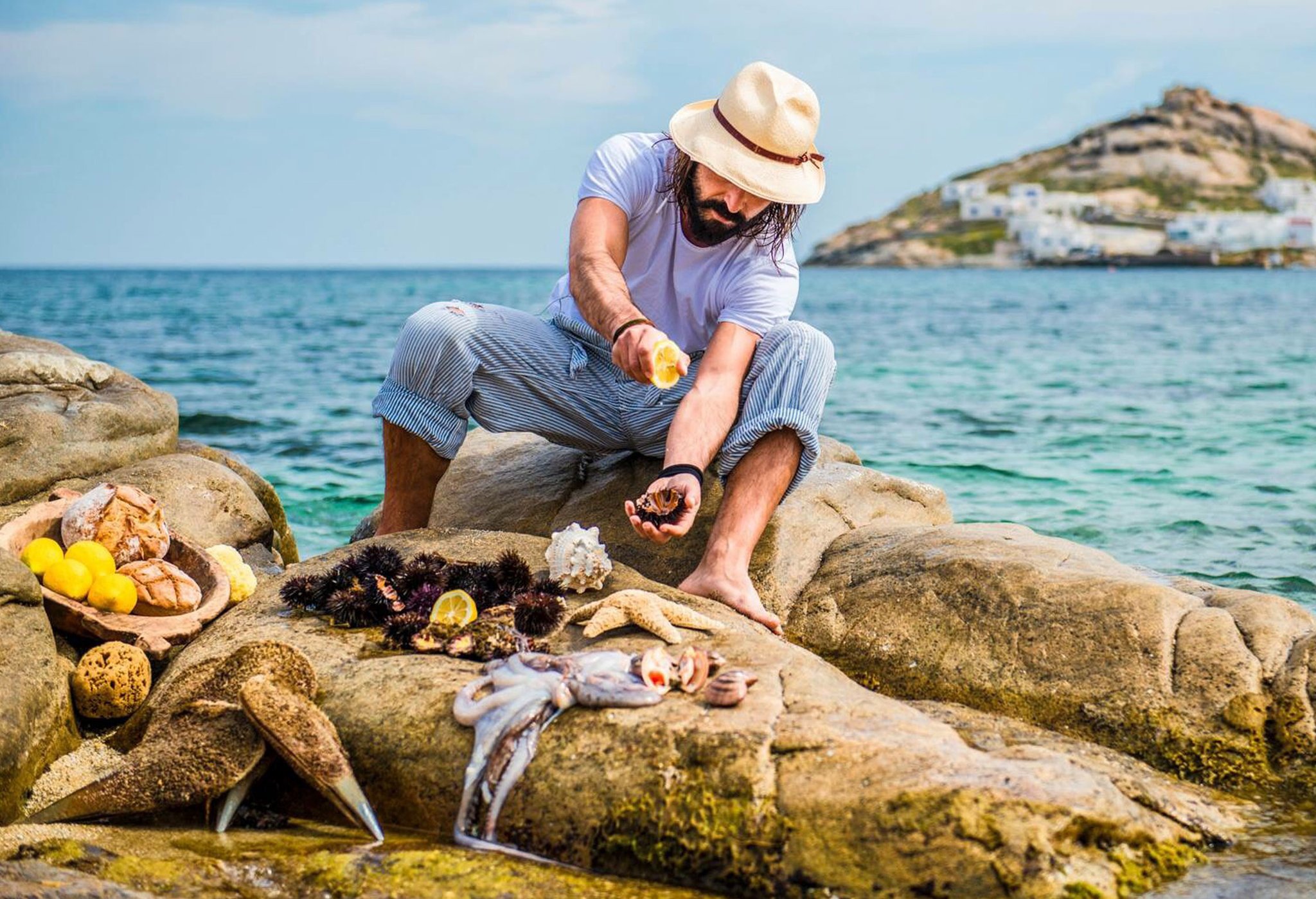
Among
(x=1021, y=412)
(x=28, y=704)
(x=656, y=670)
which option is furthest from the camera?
(x=1021, y=412)

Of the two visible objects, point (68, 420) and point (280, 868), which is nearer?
point (280, 868)

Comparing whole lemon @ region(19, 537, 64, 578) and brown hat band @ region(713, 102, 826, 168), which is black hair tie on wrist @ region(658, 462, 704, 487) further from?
whole lemon @ region(19, 537, 64, 578)

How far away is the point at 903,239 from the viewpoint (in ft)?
489

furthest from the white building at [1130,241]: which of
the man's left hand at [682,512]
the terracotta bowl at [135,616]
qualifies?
the terracotta bowl at [135,616]

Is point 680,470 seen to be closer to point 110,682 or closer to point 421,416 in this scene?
point 421,416

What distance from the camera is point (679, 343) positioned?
20.1 ft

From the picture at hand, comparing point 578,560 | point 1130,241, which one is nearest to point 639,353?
point 578,560

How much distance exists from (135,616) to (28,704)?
94 cm

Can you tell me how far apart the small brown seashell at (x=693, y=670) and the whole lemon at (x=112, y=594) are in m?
2.48

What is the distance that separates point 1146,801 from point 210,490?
211 inches

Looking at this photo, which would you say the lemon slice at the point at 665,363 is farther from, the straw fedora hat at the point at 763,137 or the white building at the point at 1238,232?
the white building at the point at 1238,232

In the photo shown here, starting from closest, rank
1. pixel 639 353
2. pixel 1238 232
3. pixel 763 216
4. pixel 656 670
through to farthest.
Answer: pixel 656 670, pixel 639 353, pixel 763 216, pixel 1238 232

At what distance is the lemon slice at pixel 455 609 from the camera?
4.74 metres

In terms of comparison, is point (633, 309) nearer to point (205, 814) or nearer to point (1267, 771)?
point (205, 814)
